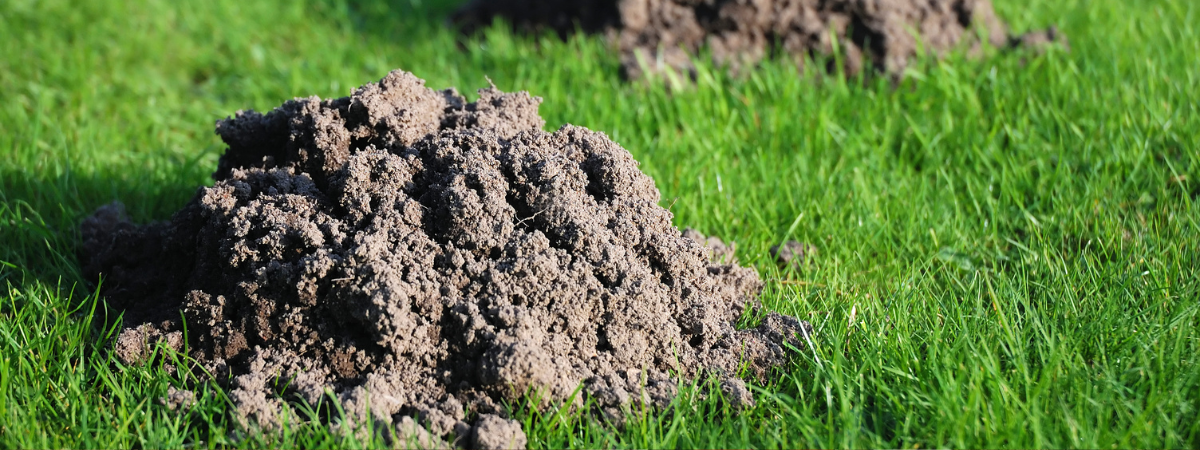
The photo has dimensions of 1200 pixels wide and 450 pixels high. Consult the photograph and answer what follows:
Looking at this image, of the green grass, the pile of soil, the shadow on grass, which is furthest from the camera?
the pile of soil

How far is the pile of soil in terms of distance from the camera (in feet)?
15.8

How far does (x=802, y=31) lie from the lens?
491cm

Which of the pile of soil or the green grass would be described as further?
the pile of soil

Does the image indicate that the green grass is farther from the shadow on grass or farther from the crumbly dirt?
the crumbly dirt

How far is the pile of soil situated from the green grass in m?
0.17

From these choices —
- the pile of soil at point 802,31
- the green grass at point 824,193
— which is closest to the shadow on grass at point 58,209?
the green grass at point 824,193

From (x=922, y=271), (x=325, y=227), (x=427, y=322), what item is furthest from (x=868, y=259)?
(x=325, y=227)

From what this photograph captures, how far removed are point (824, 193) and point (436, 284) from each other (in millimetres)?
1840

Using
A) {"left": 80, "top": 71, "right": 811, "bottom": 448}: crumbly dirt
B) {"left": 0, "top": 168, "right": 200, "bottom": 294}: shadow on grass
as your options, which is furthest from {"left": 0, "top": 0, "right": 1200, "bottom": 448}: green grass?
{"left": 80, "top": 71, "right": 811, "bottom": 448}: crumbly dirt

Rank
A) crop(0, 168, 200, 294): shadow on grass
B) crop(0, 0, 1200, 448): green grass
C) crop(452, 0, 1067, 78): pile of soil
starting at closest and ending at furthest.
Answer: crop(0, 0, 1200, 448): green grass < crop(0, 168, 200, 294): shadow on grass < crop(452, 0, 1067, 78): pile of soil

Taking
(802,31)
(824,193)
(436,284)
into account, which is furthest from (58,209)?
(802,31)

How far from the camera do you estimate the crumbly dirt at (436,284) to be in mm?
2402

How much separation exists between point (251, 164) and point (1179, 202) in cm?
335

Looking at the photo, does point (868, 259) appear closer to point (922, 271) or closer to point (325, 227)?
point (922, 271)
